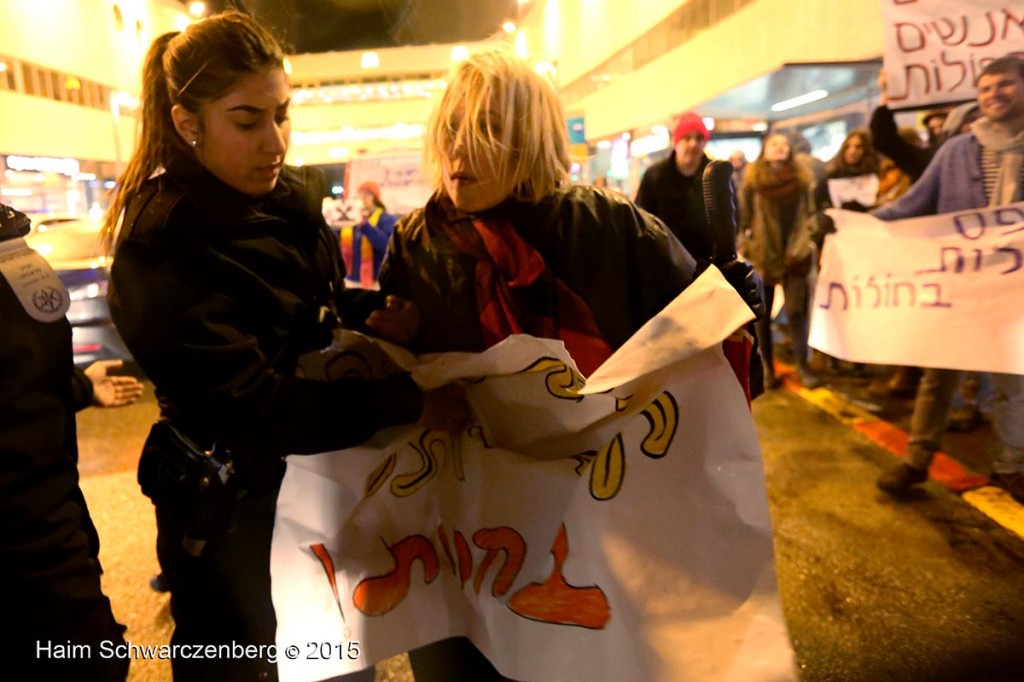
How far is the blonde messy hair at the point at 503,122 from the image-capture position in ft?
5.29

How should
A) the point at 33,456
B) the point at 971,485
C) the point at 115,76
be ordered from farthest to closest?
1. the point at 971,485
2. the point at 115,76
3. the point at 33,456

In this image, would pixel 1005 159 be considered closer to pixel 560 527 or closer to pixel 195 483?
pixel 560 527

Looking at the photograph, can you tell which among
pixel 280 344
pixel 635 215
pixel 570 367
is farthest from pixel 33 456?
pixel 635 215

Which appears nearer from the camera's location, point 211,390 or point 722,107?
point 211,390

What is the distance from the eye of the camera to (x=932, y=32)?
3.37m

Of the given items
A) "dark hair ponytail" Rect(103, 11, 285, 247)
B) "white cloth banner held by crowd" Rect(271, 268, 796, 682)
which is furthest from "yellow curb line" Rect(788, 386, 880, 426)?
"dark hair ponytail" Rect(103, 11, 285, 247)

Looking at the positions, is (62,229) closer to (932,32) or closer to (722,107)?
(932,32)

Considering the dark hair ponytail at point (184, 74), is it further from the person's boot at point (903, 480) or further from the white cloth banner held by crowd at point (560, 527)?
the person's boot at point (903, 480)

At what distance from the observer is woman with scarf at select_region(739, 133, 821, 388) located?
19.7 feet

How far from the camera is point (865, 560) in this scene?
328 centimetres

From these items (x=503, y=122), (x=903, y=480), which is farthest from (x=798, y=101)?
(x=503, y=122)

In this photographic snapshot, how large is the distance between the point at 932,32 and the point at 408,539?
11.2ft

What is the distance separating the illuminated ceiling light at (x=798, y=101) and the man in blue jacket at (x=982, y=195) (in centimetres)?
1254

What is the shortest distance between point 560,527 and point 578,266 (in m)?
0.60
